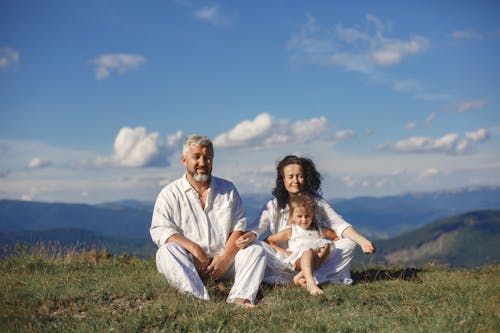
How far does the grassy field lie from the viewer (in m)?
5.84

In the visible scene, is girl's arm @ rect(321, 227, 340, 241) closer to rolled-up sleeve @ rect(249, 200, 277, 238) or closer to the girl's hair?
the girl's hair

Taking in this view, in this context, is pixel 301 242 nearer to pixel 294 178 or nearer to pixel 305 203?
pixel 305 203

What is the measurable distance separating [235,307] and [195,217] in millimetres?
2075

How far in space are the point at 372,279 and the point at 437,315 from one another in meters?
3.64

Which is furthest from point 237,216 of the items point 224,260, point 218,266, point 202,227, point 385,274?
point 385,274

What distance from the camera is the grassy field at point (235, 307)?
584cm

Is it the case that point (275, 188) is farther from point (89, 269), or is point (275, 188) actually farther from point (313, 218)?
point (89, 269)

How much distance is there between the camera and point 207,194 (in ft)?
27.3

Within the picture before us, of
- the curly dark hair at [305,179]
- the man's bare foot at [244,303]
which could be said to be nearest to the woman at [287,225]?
the curly dark hair at [305,179]

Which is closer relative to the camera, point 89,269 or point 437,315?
point 437,315

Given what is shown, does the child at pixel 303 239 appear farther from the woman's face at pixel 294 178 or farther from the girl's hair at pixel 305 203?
the woman's face at pixel 294 178

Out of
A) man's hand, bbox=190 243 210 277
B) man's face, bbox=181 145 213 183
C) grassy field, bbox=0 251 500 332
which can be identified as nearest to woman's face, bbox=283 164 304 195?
man's face, bbox=181 145 213 183

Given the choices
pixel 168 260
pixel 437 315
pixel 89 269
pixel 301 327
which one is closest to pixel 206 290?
pixel 168 260

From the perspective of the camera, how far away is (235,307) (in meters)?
6.60
